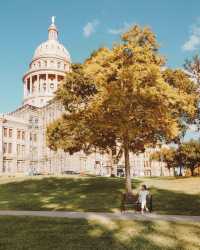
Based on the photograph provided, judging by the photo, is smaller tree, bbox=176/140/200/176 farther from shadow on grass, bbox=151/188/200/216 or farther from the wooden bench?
the wooden bench

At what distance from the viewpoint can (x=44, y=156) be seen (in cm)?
8112

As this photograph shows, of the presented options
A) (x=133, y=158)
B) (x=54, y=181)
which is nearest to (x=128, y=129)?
(x=54, y=181)

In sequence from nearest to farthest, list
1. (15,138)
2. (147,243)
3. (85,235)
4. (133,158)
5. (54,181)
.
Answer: (147,243) < (85,235) < (54,181) < (15,138) < (133,158)

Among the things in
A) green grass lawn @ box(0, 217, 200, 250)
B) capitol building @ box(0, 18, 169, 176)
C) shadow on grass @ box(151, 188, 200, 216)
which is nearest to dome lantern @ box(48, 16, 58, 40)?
capitol building @ box(0, 18, 169, 176)

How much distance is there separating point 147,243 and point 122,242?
724mm

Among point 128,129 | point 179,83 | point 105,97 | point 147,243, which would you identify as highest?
point 179,83

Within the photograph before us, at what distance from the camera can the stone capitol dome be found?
102 metres

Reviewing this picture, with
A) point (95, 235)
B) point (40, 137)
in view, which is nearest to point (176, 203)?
point (95, 235)

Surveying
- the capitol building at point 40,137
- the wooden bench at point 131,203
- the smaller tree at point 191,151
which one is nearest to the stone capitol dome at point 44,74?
the capitol building at point 40,137

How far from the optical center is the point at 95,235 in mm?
11391

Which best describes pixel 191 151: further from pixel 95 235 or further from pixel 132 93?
pixel 95 235

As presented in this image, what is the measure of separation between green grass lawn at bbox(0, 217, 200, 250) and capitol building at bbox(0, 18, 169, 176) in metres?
51.8

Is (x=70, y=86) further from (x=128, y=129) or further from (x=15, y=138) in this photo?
(x=15, y=138)

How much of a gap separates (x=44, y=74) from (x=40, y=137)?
84.6ft
